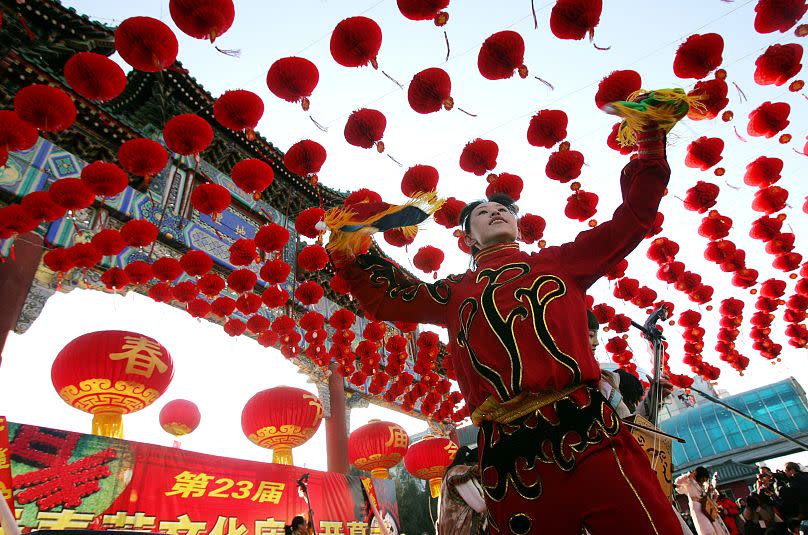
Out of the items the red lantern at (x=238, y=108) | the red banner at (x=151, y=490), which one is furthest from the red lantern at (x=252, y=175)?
the red banner at (x=151, y=490)

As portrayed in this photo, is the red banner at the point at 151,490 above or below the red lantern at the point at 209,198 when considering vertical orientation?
below

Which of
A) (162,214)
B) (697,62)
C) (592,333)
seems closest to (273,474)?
(162,214)

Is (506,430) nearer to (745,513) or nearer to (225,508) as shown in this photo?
(225,508)

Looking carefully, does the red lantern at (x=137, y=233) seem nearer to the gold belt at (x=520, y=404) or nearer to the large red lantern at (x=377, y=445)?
the gold belt at (x=520, y=404)

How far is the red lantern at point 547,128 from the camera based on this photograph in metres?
4.43

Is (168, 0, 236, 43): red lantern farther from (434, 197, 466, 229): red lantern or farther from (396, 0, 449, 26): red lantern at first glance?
(434, 197, 466, 229): red lantern

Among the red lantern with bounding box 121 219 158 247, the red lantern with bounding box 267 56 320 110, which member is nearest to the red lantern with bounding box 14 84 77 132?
the red lantern with bounding box 121 219 158 247

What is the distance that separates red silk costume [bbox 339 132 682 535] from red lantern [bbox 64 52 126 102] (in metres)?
2.92

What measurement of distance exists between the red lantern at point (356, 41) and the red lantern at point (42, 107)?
2.17 meters

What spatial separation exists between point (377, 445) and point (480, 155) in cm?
641

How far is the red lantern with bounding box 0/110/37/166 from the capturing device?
12.0 feet

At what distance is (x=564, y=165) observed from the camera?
190 inches

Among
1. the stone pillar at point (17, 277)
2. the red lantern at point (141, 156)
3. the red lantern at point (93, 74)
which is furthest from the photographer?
the stone pillar at point (17, 277)

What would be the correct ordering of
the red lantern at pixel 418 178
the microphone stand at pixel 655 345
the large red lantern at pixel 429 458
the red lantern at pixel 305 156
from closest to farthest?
the microphone stand at pixel 655 345 < the red lantern at pixel 305 156 < the red lantern at pixel 418 178 < the large red lantern at pixel 429 458
